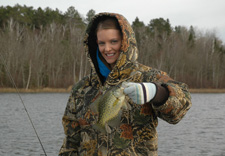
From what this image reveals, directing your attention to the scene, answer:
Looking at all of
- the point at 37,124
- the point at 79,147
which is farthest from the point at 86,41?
the point at 37,124

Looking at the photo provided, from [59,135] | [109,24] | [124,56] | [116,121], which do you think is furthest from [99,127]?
[59,135]

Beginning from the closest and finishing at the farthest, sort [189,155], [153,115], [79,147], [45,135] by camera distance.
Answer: [153,115], [79,147], [189,155], [45,135]

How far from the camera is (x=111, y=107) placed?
194 centimetres

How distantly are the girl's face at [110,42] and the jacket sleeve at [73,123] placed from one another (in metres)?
0.36

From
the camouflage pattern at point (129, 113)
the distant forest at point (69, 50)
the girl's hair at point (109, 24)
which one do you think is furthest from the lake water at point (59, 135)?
the distant forest at point (69, 50)

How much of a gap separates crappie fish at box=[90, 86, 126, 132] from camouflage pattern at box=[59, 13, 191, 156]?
0.08 metres

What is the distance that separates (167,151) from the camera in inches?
544

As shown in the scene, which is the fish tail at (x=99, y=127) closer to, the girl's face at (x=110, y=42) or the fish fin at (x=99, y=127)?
the fish fin at (x=99, y=127)

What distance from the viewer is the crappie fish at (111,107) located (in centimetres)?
188

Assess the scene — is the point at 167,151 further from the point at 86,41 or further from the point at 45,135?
the point at 86,41

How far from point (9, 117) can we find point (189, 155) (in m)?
12.6

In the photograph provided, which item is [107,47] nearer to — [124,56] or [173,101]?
[124,56]

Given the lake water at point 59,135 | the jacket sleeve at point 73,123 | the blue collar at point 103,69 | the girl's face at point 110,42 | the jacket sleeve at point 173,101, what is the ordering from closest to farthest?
the jacket sleeve at point 173,101 < the girl's face at point 110,42 < the blue collar at point 103,69 < the jacket sleeve at point 73,123 < the lake water at point 59,135

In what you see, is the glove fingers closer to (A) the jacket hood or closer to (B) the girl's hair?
(A) the jacket hood
